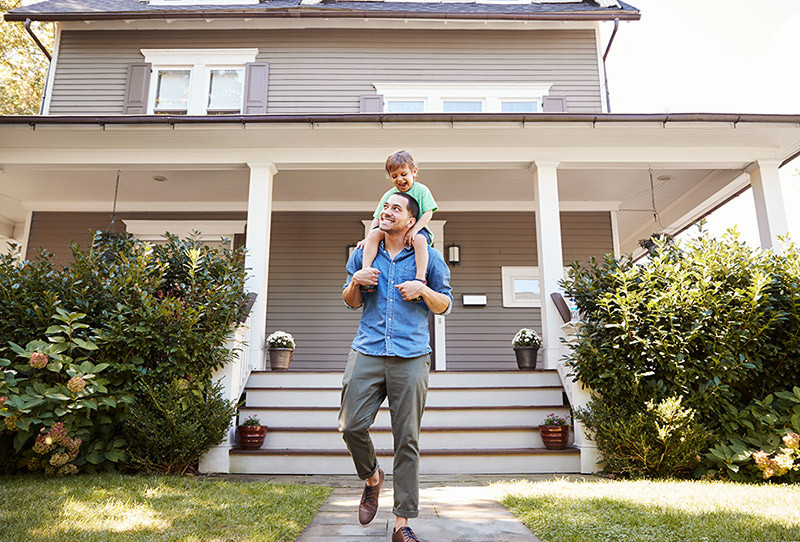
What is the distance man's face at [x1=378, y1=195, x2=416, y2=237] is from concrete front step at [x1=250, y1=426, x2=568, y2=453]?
2743 millimetres

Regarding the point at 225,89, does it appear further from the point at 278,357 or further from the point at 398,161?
the point at 398,161

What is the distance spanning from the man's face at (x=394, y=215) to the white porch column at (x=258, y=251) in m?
3.22

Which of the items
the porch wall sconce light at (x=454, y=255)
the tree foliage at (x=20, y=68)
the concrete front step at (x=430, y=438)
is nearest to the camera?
the concrete front step at (x=430, y=438)

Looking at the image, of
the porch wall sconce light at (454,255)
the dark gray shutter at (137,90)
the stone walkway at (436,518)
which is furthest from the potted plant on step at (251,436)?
the dark gray shutter at (137,90)

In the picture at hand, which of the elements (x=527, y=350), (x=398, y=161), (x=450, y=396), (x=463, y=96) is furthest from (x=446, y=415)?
(x=463, y=96)

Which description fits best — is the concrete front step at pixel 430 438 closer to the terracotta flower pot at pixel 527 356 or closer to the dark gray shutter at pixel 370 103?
the terracotta flower pot at pixel 527 356

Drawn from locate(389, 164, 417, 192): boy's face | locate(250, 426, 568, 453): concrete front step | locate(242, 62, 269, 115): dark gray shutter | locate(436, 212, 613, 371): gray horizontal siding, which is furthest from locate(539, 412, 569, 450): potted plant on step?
locate(242, 62, 269, 115): dark gray shutter

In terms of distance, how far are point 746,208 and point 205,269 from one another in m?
26.1

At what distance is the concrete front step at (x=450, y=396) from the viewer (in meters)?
5.21

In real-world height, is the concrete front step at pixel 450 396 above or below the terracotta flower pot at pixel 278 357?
below

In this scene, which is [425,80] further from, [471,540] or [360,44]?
[471,540]

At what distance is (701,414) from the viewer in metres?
4.12

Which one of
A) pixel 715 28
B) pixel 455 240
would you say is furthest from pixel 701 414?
pixel 715 28

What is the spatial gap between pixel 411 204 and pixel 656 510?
2.01m
